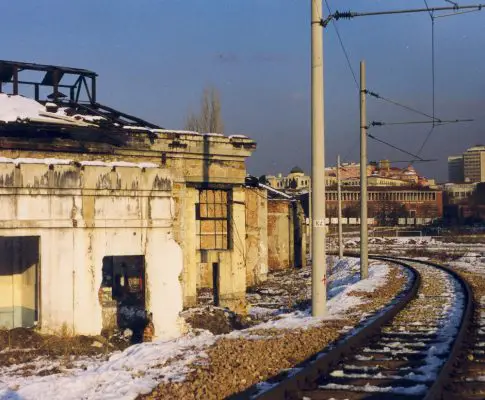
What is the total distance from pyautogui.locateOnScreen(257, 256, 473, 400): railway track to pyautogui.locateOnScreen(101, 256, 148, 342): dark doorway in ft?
22.0

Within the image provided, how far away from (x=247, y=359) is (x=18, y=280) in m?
9.28

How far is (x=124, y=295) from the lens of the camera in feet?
63.4

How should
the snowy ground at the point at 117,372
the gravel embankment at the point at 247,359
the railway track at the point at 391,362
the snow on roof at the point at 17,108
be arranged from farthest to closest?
1. the snow on roof at the point at 17,108
2. the snowy ground at the point at 117,372
3. the gravel embankment at the point at 247,359
4. the railway track at the point at 391,362

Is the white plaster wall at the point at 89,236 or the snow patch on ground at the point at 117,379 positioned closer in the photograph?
the snow patch on ground at the point at 117,379

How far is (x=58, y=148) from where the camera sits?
2033 cm

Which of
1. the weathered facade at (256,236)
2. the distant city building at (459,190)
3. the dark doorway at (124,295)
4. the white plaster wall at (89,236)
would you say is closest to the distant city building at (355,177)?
the distant city building at (459,190)

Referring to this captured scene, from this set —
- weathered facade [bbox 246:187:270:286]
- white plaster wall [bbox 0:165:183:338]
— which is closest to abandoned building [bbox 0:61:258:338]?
white plaster wall [bbox 0:165:183:338]

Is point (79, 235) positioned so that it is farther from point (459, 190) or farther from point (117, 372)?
point (459, 190)

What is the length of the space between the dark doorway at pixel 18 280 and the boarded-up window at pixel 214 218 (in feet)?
30.3

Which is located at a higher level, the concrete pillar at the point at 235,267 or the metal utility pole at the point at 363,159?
the metal utility pole at the point at 363,159

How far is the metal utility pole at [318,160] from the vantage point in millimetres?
13055

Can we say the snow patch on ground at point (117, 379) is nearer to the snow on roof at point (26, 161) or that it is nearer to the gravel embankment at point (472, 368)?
the gravel embankment at point (472, 368)

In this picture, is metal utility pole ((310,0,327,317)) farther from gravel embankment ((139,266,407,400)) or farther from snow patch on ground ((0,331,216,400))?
snow patch on ground ((0,331,216,400))

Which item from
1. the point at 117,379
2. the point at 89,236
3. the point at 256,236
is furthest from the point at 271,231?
the point at 117,379
